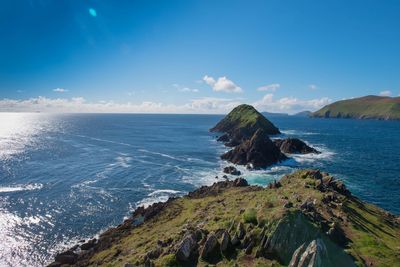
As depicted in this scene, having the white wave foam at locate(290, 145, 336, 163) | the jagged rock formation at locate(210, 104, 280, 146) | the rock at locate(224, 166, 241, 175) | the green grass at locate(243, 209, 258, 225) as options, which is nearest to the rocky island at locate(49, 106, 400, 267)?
the green grass at locate(243, 209, 258, 225)

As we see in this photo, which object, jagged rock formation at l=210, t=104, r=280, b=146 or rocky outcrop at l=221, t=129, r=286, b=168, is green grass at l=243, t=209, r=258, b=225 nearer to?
rocky outcrop at l=221, t=129, r=286, b=168

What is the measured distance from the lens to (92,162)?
10969 cm

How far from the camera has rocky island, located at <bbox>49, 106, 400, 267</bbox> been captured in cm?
2984

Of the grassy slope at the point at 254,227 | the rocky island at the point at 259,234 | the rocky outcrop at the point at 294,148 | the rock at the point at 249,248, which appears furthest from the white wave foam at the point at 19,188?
the rocky outcrop at the point at 294,148

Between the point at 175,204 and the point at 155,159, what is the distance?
53885 mm

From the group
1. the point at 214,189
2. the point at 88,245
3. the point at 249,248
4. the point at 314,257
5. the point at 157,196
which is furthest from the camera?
the point at 157,196

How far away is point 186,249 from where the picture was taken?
105 feet

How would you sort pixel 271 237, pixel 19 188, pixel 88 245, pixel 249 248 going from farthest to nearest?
pixel 19 188, pixel 88 245, pixel 249 248, pixel 271 237

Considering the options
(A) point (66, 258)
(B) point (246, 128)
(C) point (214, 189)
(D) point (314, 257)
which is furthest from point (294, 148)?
(D) point (314, 257)

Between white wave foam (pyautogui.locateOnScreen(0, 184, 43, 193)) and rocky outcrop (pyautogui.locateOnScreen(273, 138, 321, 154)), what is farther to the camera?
rocky outcrop (pyautogui.locateOnScreen(273, 138, 321, 154))

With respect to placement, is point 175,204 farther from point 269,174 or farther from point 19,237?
point 269,174

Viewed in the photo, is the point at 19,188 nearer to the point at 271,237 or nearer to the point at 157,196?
the point at 157,196

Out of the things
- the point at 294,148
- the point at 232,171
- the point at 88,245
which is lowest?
the point at 88,245

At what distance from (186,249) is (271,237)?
28.9 feet
